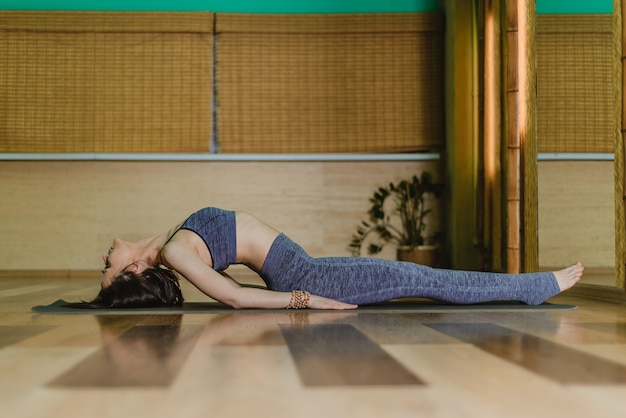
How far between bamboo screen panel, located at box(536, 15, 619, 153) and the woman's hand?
4.70 ft

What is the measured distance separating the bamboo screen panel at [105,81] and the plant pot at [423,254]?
1.67 metres

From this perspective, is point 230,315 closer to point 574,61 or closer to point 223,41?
point 574,61

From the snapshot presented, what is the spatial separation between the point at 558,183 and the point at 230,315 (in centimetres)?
202

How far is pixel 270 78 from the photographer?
523cm

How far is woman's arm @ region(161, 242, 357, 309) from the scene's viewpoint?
7.24ft

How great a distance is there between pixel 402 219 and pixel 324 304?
9.67 feet

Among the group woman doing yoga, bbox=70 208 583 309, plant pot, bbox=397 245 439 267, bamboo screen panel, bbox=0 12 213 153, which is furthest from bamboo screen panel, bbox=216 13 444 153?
woman doing yoga, bbox=70 208 583 309

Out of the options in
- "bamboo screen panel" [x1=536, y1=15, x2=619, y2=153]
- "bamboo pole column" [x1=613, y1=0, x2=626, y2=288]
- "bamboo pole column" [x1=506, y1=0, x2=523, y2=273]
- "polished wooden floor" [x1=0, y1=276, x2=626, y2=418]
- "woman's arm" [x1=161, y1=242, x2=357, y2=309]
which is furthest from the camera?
"bamboo pole column" [x1=506, y1=0, x2=523, y2=273]

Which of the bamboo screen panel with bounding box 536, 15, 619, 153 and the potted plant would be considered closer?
the bamboo screen panel with bounding box 536, 15, 619, 153

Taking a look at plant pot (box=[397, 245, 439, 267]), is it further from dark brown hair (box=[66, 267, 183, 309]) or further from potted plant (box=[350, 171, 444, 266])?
dark brown hair (box=[66, 267, 183, 309])

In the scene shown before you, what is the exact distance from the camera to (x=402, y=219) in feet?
17.2

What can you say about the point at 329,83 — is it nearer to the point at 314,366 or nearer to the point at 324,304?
the point at 324,304

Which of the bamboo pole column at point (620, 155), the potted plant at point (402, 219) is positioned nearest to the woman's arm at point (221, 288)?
the bamboo pole column at point (620, 155)

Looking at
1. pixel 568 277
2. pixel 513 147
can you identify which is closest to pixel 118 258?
pixel 568 277
